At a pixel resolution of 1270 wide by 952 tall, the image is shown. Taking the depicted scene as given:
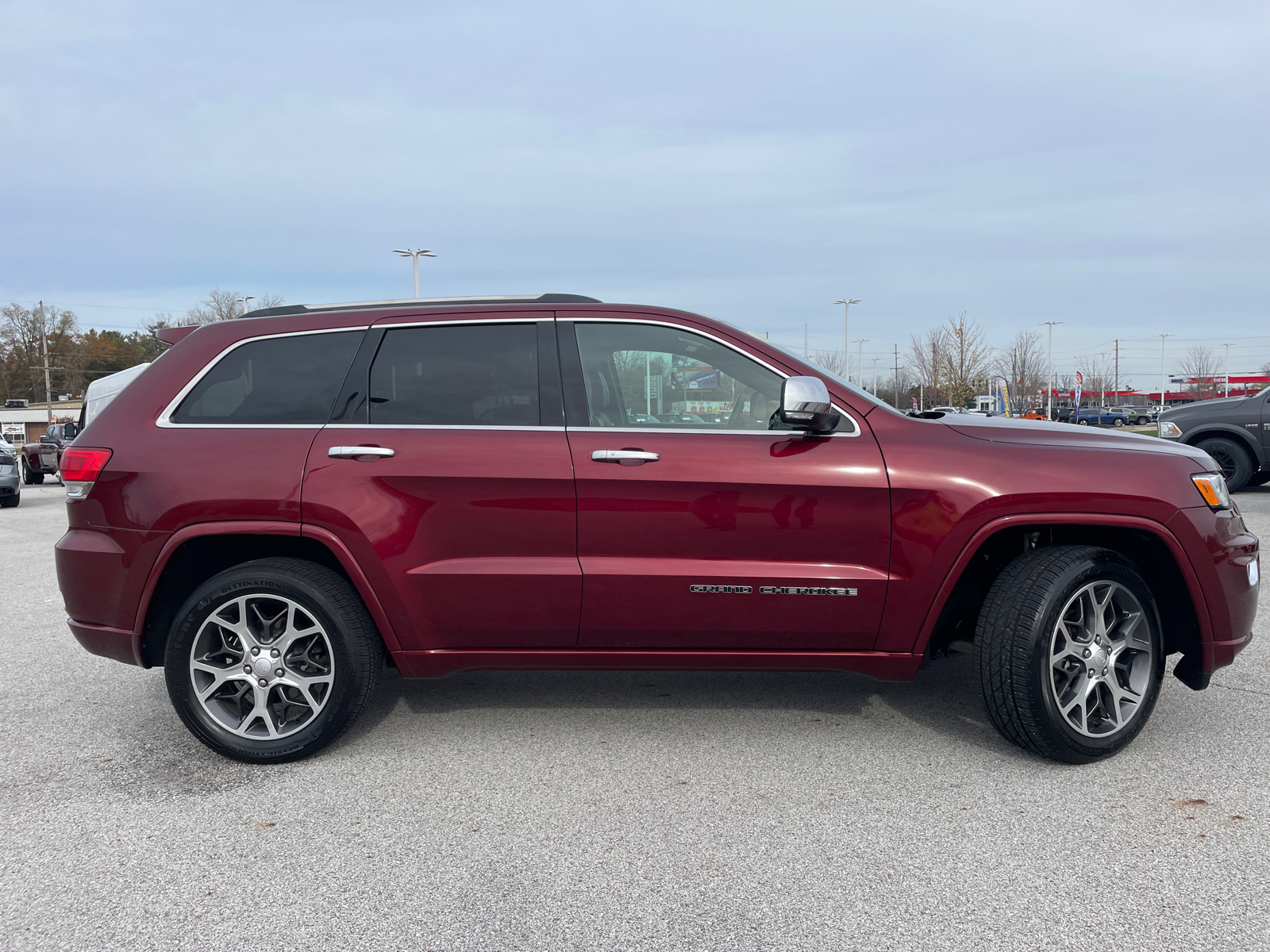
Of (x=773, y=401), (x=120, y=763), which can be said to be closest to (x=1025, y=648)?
(x=773, y=401)

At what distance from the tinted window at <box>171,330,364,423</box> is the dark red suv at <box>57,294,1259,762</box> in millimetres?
11

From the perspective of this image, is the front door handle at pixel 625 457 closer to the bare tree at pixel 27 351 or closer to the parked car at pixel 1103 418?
the parked car at pixel 1103 418

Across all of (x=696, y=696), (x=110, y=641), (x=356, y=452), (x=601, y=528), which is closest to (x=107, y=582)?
(x=110, y=641)

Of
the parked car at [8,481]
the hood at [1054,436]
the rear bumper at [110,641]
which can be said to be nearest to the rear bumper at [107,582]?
the rear bumper at [110,641]

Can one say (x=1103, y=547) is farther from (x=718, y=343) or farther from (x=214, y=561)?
(x=214, y=561)

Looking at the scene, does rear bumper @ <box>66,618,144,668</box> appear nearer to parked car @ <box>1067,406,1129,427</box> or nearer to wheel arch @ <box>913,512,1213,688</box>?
wheel arch @ <box>913,512,1213,688</box>

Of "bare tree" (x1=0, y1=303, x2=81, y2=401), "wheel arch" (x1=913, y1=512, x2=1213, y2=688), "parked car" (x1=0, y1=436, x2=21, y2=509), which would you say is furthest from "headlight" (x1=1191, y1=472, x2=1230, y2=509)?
"bare tree" (x1=0, y1=303, x2=81, y2=401)

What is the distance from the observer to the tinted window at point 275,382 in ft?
12.6

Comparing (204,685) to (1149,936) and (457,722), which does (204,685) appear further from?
(1149,936)

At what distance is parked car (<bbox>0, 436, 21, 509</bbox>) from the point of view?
16.1 meters

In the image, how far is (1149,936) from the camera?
2.52 metres

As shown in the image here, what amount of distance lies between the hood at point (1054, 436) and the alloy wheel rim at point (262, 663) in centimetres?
266

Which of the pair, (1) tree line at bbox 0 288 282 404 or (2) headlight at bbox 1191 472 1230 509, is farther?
(1) tree line at bbox 0 288 282 404

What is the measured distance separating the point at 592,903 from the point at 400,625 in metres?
1.43
